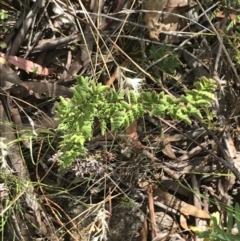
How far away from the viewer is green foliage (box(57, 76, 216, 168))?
1.63 metres

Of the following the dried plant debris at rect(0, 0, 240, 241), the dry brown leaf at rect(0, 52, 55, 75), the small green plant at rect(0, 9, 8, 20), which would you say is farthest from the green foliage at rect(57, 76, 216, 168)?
the small green plant at rect(0, 9, 8, 20)

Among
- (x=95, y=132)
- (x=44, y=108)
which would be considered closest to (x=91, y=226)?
(x=95, y=132)

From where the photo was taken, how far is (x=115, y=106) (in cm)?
171

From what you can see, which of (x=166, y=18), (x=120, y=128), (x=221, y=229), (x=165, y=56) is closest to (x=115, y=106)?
(x=120, y=128)

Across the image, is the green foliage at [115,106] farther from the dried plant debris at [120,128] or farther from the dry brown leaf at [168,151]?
the dry brown leaf at [168,151]

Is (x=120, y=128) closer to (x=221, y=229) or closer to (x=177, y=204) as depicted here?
(x=177, y=204)

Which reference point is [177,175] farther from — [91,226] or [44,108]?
[44,108]

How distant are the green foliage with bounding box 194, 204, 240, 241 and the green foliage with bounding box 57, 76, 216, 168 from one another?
52cm

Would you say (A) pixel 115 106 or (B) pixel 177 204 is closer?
(A) pixel 115 106

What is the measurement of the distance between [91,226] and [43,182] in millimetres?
290

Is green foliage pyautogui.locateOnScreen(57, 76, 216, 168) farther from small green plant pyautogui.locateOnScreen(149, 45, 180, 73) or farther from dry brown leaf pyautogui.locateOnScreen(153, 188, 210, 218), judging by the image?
dry brown leaf pyautogui.locateOnScreen(153, 188, 210, 218)

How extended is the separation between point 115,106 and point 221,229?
0.72m

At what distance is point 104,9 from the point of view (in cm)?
212

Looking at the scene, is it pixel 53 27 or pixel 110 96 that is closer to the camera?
pixel 110 96
